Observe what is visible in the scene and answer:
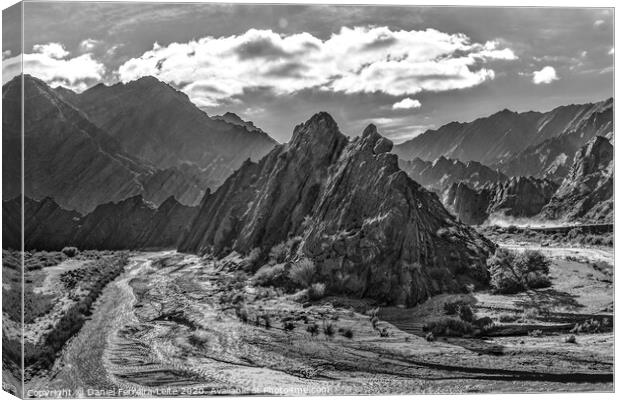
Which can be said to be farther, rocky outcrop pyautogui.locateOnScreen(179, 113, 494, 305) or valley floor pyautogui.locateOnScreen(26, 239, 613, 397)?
rocky outcrop pyautogui.locateOnScreen(179, 113, 494, 305)

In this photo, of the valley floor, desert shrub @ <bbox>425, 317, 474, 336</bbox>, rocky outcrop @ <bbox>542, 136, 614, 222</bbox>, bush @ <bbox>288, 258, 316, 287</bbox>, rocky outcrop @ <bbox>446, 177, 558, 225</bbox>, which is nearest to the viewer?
the valley floor

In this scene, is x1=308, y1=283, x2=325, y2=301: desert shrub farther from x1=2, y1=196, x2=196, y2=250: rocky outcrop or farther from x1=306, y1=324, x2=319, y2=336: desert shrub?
x1=2, y1=196, x2=196, y2=250: rocky outcrop

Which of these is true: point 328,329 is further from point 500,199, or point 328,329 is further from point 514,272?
point 500,199

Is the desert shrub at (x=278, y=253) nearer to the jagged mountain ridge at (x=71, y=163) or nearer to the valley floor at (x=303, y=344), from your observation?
the valley floor at (x=303, y=344)

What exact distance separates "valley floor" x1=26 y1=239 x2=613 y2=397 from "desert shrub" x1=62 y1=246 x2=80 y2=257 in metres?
0.95

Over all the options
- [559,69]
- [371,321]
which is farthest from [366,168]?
[559,69]

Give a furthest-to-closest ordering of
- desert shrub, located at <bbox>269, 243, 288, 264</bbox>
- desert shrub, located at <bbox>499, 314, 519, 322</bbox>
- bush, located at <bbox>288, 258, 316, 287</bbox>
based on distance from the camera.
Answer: desert shrub, located at <bbox>269, 243, 288, 264</bbox>, bush, located at <bbox>288, 258, 316, 287</bbox>, desert shrub, located at <bbox>499, 314, 519, 322</bbox>

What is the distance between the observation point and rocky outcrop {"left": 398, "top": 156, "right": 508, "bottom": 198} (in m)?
13.6

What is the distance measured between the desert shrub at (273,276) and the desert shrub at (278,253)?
153mm

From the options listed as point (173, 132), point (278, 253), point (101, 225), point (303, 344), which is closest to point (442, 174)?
point (278, 253)

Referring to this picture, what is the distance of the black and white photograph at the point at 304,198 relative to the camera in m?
11.4

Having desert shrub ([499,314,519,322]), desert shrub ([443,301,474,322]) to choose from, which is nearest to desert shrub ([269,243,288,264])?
desert shrub ([443,301,474,322])

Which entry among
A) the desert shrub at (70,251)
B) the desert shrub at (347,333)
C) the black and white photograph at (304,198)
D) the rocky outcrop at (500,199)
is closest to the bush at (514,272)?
the black and white photograph at (304,198)

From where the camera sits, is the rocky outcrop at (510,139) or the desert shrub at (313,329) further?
the rocky outcrop at (510,139)
